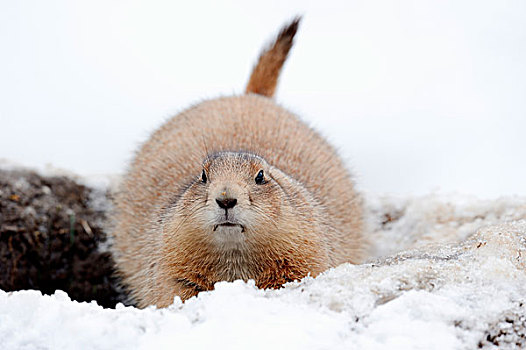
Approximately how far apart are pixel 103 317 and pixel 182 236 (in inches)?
44.9

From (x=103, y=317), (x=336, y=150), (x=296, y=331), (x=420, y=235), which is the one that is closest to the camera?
(x=296, y=331)

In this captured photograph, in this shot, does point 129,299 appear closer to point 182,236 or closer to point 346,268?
point 182,236

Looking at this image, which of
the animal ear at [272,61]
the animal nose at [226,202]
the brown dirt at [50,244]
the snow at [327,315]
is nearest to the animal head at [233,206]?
the animal nose at [226,202]

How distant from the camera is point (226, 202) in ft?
8.99

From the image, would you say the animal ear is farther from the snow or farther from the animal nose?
the snow

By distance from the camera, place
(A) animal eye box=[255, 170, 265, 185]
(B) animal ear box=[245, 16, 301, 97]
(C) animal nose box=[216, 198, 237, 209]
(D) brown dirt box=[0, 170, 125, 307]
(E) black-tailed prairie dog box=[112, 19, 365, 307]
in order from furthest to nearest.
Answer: (B) animal ear box=[245, 16, 301, 97]
(D) brown dirt box=[0, 170, 125, 307]
(A) animal eye box=[255, 170, 265, 185]
(E) black-tailed prairie dog box=[112, 19, 365, 307]
(C) animal nose box=[216, 198, 237, 209]

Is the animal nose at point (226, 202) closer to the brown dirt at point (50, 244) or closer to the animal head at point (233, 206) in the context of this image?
the animal head at point (233, 206)

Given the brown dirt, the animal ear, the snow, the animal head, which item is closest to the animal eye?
the animal head

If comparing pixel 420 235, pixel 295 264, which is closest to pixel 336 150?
pixel 420 235

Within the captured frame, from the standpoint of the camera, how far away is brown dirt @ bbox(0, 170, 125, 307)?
5.05 m

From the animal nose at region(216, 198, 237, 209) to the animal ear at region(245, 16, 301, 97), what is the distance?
323cm

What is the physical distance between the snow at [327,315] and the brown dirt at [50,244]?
310 cm

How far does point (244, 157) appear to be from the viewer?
Answer: 330 cm

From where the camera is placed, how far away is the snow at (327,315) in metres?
1.82
